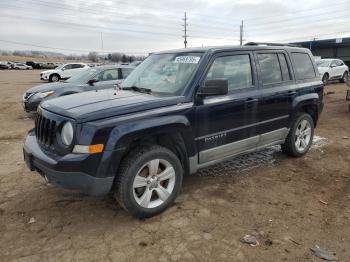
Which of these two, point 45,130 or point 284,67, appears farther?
point 284,67

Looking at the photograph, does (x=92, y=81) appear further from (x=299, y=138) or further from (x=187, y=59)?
(x=299, y=138)

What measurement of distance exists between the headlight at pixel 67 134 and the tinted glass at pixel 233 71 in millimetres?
1751

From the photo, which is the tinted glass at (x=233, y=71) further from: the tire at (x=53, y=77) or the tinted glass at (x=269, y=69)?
the tire at (x=53, y=77)

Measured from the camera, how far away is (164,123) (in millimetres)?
3732

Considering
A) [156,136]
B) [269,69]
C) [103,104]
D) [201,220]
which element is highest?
[269,69]

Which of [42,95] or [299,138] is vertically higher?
[42,95]

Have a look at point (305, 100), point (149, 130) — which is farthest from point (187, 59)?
point (305, 100)

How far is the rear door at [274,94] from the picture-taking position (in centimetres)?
494

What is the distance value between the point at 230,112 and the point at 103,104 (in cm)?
168

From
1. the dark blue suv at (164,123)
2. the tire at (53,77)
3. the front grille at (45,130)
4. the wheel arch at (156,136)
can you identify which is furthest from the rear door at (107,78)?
the tire at (53,77)

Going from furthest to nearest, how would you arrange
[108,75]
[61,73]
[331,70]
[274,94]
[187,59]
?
[61,73] < [331,70] < [108,75] < [274,94] < [187,59]

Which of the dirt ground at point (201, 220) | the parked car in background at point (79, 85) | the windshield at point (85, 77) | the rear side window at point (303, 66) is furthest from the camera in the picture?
the windshield at point (85, 77)

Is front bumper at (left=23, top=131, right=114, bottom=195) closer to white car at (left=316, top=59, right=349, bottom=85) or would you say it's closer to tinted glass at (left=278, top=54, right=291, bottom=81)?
tinted glass at (left=278, top=54, right=291, bottom=81)

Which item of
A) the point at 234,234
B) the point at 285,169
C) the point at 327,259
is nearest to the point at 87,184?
the point at 234,234
